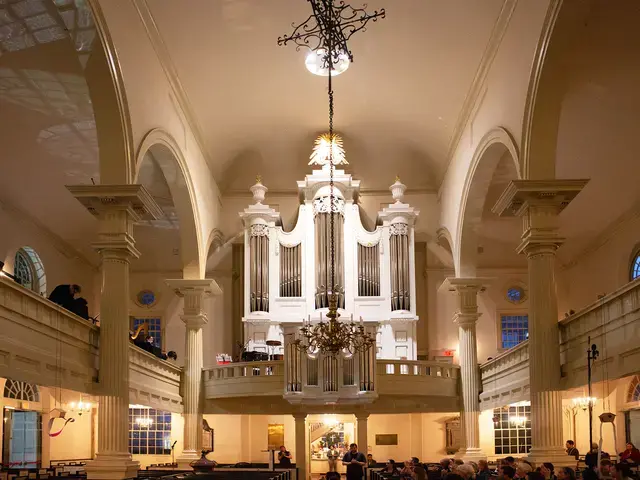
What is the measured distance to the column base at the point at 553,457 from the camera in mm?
14656

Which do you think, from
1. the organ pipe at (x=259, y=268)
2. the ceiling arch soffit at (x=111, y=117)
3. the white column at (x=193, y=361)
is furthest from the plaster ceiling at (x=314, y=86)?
the white column at (x=193, y=361)

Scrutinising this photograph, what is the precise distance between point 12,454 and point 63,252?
21.9 ft

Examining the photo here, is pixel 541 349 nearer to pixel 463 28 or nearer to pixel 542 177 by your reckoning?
pixel 542 177

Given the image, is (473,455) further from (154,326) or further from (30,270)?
(30,270)

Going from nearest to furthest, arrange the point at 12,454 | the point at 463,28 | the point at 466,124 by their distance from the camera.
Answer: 1. the point at 463,28
2. the point at 12,454
3. the point at 466,124

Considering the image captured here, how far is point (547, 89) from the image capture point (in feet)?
48.1

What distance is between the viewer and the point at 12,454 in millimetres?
20438

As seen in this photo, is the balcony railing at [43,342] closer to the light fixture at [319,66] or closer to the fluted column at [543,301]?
the fluted column at [543,301]

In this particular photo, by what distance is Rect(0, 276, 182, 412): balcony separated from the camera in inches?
469

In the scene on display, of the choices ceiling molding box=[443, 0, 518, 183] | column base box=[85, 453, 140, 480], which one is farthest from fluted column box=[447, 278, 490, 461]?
column base box=[85, 453, 140, 480]

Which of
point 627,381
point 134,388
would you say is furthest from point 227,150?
point 627,381

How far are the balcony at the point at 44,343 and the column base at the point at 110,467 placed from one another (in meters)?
1.07

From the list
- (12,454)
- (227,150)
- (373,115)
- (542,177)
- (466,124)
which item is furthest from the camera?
(227,150)

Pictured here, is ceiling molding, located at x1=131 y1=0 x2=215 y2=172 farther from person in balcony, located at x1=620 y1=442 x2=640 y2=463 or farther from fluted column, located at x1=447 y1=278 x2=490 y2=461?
person in balcony, located at x1=620 y1=442 x2=640 y2=463
